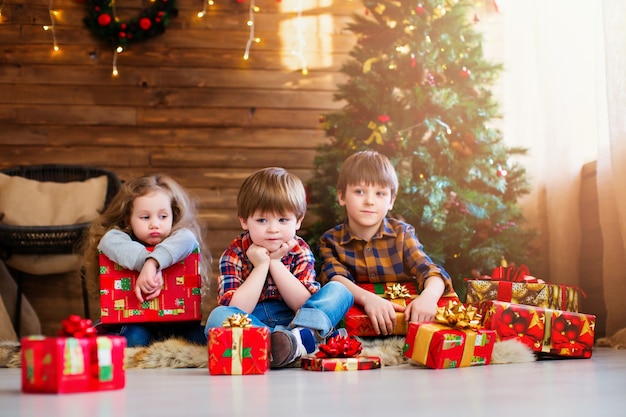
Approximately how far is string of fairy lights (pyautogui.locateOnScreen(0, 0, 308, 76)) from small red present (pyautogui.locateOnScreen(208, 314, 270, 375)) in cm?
264

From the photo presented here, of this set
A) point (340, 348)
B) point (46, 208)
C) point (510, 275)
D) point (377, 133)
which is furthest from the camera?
point (46, 208)

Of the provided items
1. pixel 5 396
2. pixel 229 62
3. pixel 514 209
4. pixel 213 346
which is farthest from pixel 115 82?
pixel 5 396

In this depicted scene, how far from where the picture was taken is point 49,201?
3748mm

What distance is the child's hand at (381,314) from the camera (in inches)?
96.3

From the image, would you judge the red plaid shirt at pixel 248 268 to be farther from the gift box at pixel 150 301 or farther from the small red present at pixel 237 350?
the small red present at pixel 237 350

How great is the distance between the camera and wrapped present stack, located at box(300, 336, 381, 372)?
6.58 feet

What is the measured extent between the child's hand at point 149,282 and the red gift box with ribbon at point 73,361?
89cm

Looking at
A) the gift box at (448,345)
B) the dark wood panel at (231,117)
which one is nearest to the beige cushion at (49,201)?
the dark wood panel at (231,117)

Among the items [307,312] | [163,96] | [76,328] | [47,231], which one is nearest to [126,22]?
[163,96]

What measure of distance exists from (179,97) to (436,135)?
5.36 ft

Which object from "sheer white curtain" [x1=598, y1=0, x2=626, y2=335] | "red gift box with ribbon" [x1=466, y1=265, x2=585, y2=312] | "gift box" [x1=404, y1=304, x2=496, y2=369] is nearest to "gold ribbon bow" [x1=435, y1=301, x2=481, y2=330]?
"gift box" [x1=404, y1=304, x2=496, y2=369]

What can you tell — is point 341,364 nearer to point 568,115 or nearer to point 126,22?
point 568,115

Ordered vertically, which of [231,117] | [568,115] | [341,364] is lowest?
[341,364]

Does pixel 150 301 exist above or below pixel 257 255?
below
